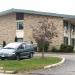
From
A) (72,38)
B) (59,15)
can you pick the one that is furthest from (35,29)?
(72,38)

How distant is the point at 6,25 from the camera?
175ft

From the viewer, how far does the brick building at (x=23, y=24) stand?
5109cm

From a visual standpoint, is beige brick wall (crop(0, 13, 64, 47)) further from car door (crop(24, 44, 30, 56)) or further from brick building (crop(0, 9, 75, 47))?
car door (crop(24, 44, 30, 56))

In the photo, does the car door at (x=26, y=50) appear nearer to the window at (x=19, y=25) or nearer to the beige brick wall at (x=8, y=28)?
the window at (x=19, y=25)

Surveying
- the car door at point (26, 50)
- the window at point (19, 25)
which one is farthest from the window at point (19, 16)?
the car door at point (26, 50)

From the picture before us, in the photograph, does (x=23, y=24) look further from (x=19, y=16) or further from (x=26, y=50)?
(x=26, y=50)

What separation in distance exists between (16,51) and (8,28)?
25123 mm

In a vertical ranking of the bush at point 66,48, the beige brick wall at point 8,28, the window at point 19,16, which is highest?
the window at point 19,16

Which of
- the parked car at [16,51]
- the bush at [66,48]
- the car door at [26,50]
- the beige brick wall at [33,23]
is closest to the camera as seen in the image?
the parked car at [16,51]

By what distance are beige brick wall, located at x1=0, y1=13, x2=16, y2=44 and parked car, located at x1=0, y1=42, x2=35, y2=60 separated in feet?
71.3

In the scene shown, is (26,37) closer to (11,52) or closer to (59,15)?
(59,15)

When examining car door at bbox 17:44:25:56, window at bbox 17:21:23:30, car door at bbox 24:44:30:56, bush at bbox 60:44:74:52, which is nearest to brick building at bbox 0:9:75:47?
window at bbox 17:21:23:30

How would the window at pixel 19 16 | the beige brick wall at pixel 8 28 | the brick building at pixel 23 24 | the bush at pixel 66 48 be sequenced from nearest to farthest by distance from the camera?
the bush at pixel 66 48 → the brick building at pixel 23 24 → the window at pixel 19 16 → the beige brick wall at pixel 8 28

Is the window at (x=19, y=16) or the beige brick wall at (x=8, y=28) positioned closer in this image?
the window at (x=19, y=16)
